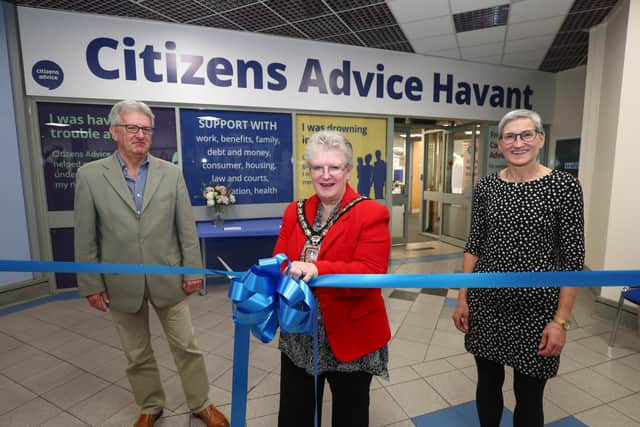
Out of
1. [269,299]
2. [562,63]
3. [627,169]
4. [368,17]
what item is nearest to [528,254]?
[269,299]

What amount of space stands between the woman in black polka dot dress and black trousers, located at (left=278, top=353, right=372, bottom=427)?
0.59 meters

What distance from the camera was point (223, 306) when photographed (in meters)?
3.80

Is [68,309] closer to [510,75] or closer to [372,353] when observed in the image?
[372,353]

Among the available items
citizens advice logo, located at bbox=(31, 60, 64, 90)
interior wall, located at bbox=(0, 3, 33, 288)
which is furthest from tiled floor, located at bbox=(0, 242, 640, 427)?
citizens advice logo, located at bbox=(31, 60, 64, 90)

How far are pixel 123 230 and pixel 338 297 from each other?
1191 mm

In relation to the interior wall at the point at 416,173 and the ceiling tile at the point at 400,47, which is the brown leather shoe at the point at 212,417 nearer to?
the ceiling tile at the point at 400,47

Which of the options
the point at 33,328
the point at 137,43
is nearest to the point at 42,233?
the point at 33,328

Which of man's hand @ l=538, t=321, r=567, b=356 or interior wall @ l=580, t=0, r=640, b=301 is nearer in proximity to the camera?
man's hand @ l=538, t=321, r=567, b=356

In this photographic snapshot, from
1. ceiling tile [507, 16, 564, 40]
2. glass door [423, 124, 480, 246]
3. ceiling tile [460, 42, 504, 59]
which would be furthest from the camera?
glass door [423, 124, 480, 246]

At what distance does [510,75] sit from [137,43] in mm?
5630

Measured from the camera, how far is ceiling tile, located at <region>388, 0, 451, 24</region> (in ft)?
12.1

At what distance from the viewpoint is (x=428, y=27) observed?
4.27 meters

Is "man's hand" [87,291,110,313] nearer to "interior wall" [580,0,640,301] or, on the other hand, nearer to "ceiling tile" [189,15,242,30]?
"ceiling tile" [189,15,242,30]

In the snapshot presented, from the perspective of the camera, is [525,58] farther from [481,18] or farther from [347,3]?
[347,3]
